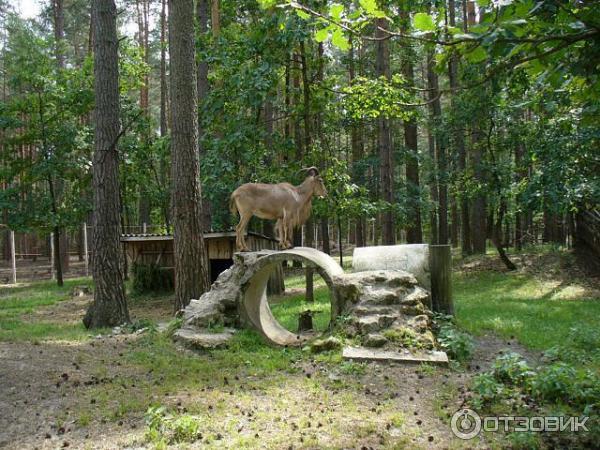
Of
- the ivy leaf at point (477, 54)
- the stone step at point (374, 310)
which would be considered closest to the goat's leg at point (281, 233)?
the stone step at point (374, 310)

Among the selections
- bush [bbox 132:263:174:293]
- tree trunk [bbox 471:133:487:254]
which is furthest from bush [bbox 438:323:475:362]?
bush [bbox 132:263:174:293]

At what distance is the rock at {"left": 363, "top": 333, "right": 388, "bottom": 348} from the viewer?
6277mm

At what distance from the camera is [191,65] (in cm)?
873

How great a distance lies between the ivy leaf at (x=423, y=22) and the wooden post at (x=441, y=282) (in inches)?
221

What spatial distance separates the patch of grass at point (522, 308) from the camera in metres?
8.05

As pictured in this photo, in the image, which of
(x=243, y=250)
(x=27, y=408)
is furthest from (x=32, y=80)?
(x=27, y=408)

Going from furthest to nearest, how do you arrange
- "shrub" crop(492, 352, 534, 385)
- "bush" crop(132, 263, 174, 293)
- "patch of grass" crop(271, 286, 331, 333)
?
1. "bush" crop(132, 263, 174, 293)
2. "patch of grass" crop(271, 286, 331, 333)
3. "shrub" crop(492, 352, 534, 385)

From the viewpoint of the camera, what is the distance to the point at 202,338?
266 inches

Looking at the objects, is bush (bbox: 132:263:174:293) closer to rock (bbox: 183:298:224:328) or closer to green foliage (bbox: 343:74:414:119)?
green foliage (bbox: 343:74:414:119)

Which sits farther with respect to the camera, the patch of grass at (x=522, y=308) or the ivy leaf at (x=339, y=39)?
the patch of grass at (x=522, y=308)

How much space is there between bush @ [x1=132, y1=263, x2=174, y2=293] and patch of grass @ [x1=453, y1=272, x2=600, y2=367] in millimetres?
8213

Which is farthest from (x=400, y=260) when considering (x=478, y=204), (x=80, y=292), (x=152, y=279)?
(x=80, y=292)

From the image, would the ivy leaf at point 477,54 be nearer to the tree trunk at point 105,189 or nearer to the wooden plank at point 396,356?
the wooden plank at point 396,356

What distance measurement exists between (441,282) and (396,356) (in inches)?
83.6
